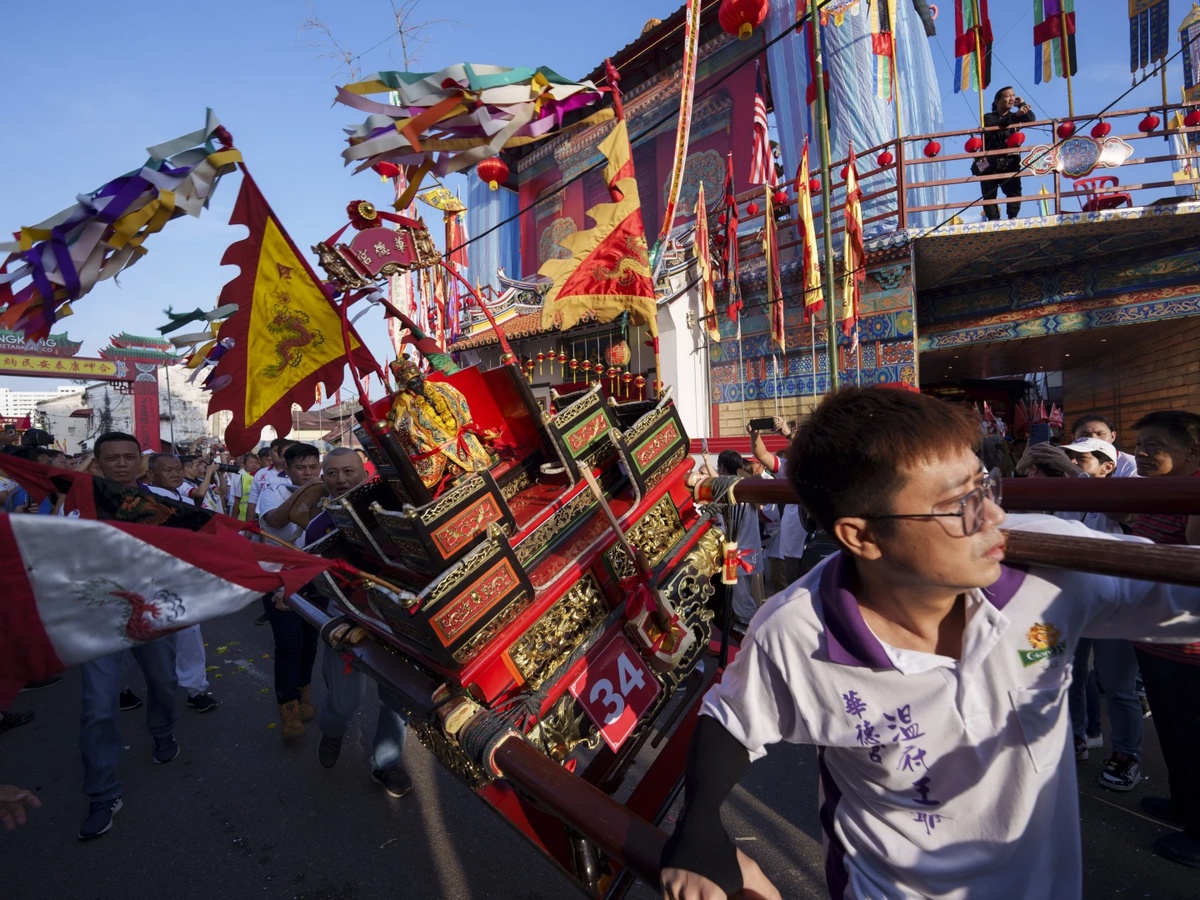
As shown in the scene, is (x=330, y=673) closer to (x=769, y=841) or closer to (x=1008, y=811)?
(x=769, y=841)

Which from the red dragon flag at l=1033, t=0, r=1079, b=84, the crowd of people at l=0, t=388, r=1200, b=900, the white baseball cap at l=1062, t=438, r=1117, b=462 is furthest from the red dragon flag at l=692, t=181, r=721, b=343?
the crowd of people at l=0, t=388, r=1200, b=900

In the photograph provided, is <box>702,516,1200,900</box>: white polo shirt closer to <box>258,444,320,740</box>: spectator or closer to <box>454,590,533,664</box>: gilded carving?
<box>454,590,533,664</box>: gilded carving

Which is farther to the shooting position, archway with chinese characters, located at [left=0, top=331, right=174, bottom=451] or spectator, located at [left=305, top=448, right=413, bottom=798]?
archway with chinese characters, located at [left=0, top=331, right=174, bottom=451]

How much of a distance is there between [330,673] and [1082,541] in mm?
3351

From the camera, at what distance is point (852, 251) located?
787 cm

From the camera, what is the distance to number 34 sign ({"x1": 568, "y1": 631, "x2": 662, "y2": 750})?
2279 millimetres

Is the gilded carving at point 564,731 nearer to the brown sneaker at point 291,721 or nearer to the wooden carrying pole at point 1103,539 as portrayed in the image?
the wooden carrying pole at point 1103,539

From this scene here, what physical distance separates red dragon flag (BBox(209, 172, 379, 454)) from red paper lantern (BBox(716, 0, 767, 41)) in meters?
6.10

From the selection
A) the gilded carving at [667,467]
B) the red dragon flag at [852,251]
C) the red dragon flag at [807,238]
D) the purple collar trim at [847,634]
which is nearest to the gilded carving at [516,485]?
the gilded carving at [667,467]

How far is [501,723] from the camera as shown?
1.80 meters

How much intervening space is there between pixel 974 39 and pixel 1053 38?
92 centimetres

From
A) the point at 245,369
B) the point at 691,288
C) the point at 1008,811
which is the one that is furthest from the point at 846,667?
the point at 691,288

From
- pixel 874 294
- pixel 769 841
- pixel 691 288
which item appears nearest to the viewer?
pixel 769 841

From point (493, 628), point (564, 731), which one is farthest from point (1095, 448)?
point (493, 628)
